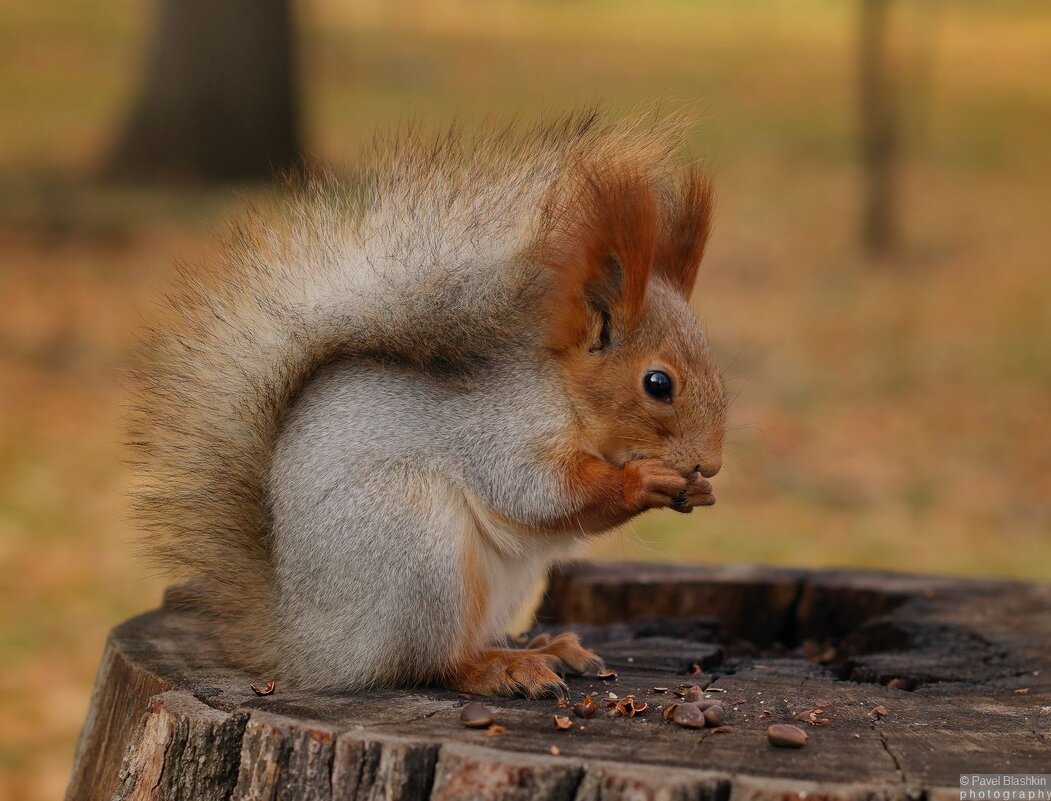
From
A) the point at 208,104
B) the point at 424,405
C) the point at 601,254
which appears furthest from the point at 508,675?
the point at 208,104

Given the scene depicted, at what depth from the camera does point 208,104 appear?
825 cm

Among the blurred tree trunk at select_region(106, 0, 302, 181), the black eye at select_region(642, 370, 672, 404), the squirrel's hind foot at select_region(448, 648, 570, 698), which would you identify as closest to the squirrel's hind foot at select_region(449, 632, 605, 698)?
the squirrel's hind foot at select_region(448, 648, 570, 698)

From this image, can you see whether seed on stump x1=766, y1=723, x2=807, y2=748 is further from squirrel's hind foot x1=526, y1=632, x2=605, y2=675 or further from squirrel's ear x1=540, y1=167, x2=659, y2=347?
squirrel's ear x1=540, y1=167, x2=659, y2=347

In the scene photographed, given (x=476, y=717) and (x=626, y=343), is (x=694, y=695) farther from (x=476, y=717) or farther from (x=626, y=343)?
(x=626, y=343)

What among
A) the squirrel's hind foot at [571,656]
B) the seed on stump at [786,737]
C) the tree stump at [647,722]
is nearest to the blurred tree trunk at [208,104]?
the tree stump at [647,722]

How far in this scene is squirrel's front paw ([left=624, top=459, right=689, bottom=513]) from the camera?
1747 mm

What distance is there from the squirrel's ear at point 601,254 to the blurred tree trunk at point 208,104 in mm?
6686

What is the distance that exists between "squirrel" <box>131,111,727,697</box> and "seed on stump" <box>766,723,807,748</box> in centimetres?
34

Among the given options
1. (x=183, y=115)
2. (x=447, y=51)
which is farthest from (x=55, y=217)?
(x=447, y=51)

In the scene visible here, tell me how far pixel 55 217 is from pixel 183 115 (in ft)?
3.91

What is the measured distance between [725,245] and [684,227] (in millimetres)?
7065

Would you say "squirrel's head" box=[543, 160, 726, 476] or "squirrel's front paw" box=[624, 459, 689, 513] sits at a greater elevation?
"squirrel's head" box=[543, 160, 726, 476]

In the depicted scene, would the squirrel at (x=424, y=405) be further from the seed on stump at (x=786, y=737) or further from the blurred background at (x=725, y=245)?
the seed on stump at (x=786, y=737)

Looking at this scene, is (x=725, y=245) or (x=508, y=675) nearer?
(x=508, y=675)
